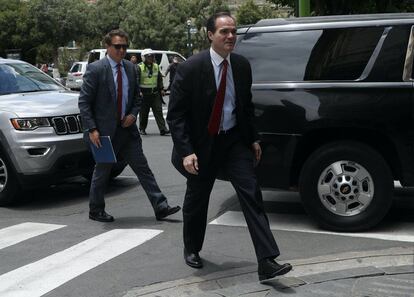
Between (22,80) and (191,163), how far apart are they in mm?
4567

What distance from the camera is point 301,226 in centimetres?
580

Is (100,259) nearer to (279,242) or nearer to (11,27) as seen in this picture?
(279,242)

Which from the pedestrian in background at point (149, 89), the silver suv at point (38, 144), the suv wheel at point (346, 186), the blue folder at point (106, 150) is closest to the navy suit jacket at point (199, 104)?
the suv wheel at point (346, 186)

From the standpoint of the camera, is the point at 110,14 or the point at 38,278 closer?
the point at 38,278

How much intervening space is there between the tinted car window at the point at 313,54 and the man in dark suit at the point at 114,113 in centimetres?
128

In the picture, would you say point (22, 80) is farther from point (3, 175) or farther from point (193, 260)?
point (193, 260)

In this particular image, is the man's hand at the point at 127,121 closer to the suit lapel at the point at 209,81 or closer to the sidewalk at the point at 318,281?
the suit lapel at the point at 209,81

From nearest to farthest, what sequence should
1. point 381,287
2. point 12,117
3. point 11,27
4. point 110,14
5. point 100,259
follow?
point 381,287
point 100,259
point 12,117
point 11,27
point 110,14

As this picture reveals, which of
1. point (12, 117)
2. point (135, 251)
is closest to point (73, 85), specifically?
point (12, 117)

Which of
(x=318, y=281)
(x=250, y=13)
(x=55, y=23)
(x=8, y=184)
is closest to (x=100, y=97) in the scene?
(x=8, y=184)

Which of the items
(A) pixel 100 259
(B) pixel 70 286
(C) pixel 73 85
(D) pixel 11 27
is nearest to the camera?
(B) pixel 70 286

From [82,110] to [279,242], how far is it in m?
2.25

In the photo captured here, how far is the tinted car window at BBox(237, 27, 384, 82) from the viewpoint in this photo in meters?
5.48

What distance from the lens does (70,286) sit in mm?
4508
